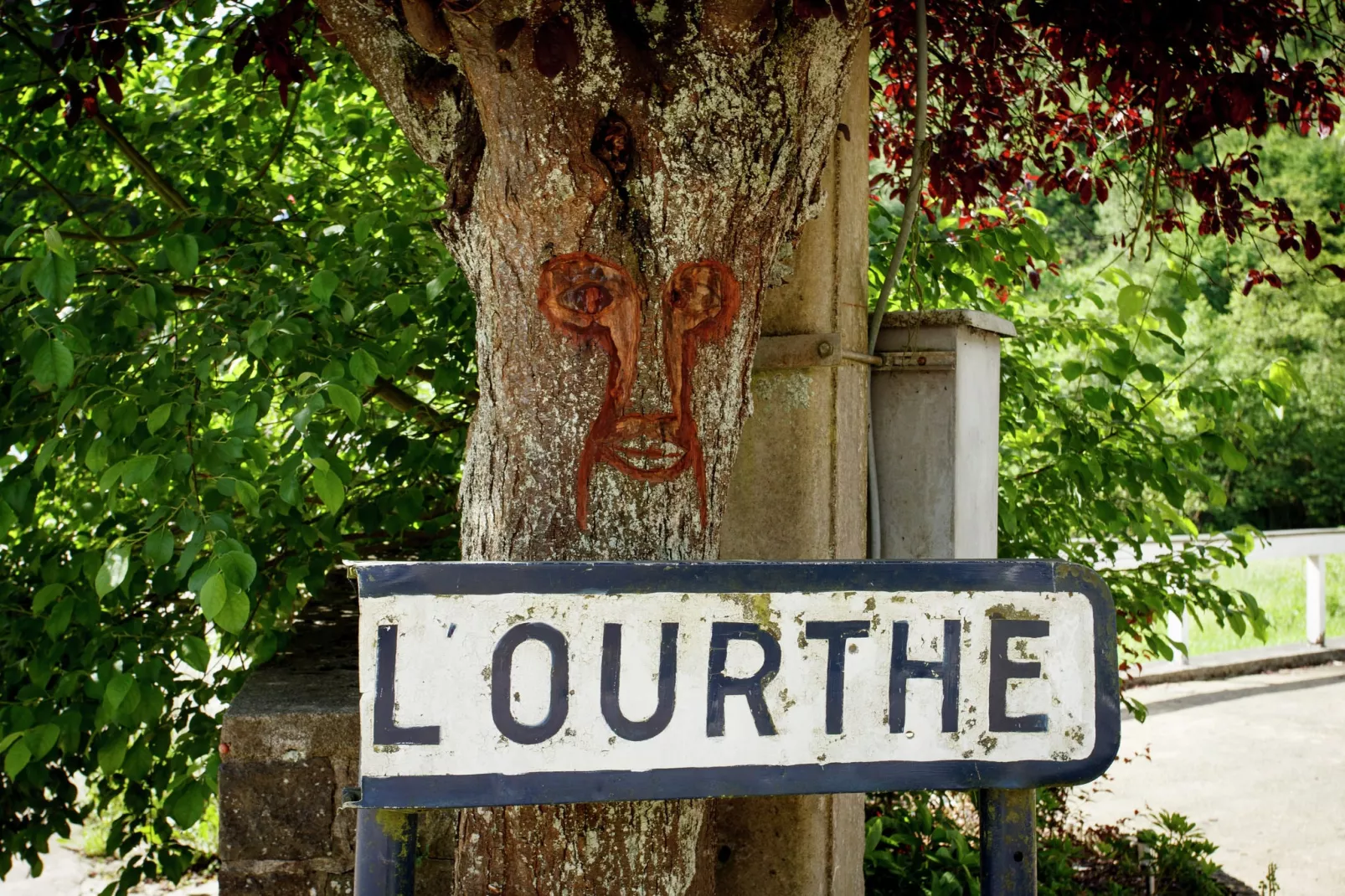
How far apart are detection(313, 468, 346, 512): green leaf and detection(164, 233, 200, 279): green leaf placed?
0.63 m

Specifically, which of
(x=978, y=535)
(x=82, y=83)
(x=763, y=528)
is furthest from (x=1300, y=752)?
(x=82, y=83)

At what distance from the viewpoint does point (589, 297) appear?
181cm

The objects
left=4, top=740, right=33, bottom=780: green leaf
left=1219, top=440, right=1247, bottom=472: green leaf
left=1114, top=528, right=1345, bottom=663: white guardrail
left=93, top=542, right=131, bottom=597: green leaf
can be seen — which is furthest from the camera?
left=1114, top=528, right=1345, bottom=663: white guardrail

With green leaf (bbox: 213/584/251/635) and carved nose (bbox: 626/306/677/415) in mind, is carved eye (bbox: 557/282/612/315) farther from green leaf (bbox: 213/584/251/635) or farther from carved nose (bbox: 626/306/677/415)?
green leaf (bbox: 213/584/251/635)

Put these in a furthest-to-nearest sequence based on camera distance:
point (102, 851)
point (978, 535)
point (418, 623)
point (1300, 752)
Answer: point (1300, 752)
point (102, 851)
point (978, 535)
point (418, 623)

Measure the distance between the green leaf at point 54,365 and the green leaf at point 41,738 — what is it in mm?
758

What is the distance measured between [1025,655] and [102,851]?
465 cm

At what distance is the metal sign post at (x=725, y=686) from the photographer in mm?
1478

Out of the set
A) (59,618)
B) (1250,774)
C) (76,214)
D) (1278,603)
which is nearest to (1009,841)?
(59,618)

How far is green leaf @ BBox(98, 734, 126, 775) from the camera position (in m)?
2.67

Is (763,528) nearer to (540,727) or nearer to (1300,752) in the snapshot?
(540,727)

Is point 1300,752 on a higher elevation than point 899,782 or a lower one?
lower

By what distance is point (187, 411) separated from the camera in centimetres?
247

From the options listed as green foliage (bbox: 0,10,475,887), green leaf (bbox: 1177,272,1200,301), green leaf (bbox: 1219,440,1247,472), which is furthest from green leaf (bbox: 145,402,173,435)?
green leaf (bbox: 1219,440,1247,472)
